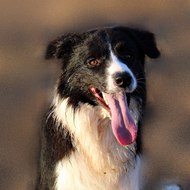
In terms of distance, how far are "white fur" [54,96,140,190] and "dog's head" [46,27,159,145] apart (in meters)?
0.07

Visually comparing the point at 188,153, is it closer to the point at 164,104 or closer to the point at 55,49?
the point at 164,104

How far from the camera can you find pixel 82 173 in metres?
3.37

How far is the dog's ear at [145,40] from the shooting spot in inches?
131

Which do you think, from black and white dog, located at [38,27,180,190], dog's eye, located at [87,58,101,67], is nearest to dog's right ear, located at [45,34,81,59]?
black and white dog, located at [38,27,180,190]

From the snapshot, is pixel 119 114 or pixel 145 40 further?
pixel 145 40

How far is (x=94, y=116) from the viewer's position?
333cm

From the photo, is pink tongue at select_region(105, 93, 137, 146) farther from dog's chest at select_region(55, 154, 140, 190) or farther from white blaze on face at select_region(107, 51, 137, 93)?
dog's chest at select_region(55, 154, 140, 190)

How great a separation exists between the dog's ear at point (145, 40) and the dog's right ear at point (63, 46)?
0.78ft

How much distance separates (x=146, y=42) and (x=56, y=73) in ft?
1.58

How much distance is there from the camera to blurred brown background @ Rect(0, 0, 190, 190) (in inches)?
136

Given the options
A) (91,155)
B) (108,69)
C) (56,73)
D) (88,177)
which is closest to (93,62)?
(108,69)

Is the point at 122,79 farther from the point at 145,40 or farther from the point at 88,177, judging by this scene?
the point at 88,177

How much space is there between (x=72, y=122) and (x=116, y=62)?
0.44 m

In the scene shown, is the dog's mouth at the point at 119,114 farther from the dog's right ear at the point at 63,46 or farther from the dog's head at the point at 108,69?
the dog's right ear at the point at 63,46
